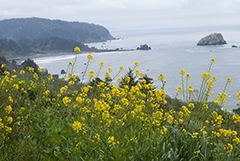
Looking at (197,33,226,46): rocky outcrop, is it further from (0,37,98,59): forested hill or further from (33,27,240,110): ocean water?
(0,37,98,59): forested hill

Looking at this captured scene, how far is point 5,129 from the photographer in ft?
9.86

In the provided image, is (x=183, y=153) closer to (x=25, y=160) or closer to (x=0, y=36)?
(x=25, y=160)

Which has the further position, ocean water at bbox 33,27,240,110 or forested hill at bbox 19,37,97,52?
forested hill at bbox 19,37,97,52

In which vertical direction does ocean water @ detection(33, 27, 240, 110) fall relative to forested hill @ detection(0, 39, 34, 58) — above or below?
below

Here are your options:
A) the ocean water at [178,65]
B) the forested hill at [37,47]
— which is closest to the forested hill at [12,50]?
the forested hill at [37,47]

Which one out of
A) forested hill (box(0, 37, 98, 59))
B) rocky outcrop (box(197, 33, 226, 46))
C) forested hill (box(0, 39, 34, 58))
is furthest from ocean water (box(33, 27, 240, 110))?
forested hill (box(0, 37, 98, 59))

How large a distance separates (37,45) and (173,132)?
163 meters

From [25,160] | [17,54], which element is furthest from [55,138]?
[17,54]

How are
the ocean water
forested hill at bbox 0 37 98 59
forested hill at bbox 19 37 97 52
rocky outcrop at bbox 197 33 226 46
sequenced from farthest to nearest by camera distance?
forested hill at bbox 19 37 97 52 < forested hill at bbox 0 37 98 59 < rocky outcrop at bbox 197 33 226 46 < the ocean water

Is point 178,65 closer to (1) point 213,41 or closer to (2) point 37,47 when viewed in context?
(1) point 213,41

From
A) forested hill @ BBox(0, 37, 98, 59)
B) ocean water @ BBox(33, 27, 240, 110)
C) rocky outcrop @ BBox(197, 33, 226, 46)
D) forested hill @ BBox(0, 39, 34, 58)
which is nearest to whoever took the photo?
ocean water @ BBox(33, 27, 240, 110)

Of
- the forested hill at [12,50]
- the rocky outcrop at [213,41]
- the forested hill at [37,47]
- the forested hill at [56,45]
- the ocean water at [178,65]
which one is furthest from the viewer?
the forested hill at [56,45]

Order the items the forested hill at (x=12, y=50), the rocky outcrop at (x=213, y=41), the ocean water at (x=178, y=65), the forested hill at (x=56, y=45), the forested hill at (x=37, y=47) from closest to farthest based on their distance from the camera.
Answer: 1. the ocean water at (x=178, y=65)
2. the rocky outcrop at (x=213, y=41)
3. the forested hill at (x=12, y=50)
4. the forested hill at (x=37, y=47)
5. the forested hill at (x=56, y=45)

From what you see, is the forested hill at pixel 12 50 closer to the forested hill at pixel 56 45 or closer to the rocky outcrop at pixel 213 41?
the forested hill at pixel 56 45
